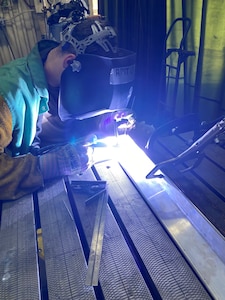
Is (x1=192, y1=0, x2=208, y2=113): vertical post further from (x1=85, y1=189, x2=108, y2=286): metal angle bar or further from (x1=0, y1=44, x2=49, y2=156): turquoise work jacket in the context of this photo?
(x1=85, y1=189, x2=108, y2=286): metal angle bar

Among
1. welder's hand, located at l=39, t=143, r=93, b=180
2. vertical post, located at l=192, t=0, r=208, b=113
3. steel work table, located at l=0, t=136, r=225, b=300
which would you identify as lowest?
steel work table, located at l=0, t=136, r=225, b=300

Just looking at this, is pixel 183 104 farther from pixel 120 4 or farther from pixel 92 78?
pixel 92 78

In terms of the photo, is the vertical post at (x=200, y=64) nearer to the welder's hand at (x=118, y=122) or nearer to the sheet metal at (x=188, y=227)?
the welder's hand at (x=118, y=122)

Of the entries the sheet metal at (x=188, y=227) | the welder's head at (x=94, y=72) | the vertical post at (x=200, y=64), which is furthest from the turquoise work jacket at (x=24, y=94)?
the vertical post at (x=200, y=64)

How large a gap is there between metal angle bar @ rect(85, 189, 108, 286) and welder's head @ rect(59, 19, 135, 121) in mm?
524

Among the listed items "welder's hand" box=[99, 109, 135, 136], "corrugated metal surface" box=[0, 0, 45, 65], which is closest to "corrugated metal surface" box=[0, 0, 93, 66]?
"corrugated metal surface" box=[0, 0, 45, 65]

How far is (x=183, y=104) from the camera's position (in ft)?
9.83

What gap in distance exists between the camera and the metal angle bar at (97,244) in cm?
82

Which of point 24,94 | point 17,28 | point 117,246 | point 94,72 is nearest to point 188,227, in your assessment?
point 117,246

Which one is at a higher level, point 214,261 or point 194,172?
point 214,261

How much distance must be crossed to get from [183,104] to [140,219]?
2.28m

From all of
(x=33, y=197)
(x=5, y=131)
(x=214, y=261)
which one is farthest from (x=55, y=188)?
(x=214, y=261)

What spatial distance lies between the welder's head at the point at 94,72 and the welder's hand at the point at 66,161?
0.70ft

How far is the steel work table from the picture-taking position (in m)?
0.79
